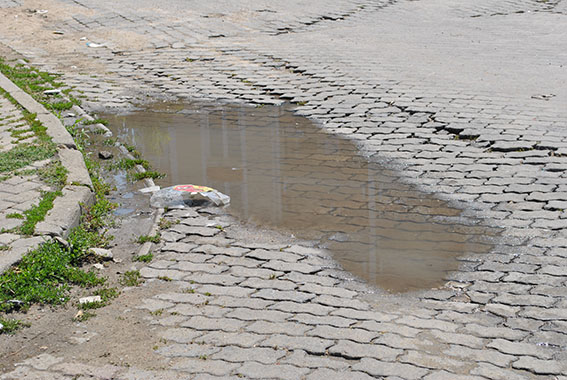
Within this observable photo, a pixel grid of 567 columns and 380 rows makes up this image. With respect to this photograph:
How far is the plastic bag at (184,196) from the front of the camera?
695 centimetres

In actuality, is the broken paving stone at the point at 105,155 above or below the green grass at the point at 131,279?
above

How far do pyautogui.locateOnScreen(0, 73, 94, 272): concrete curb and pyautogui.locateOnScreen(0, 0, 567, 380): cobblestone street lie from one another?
0.44m

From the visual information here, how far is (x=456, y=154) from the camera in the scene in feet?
26.7

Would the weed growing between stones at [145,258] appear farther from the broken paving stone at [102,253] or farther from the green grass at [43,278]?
the green grass at [43,278]

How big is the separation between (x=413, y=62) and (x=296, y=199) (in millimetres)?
6267

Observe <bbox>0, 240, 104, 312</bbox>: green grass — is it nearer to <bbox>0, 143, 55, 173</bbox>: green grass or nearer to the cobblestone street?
the cobblestone street

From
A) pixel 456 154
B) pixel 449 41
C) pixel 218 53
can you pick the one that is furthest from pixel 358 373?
pixel 449 41

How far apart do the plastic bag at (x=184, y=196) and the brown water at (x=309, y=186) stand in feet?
0.52

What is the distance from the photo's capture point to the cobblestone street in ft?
14.6

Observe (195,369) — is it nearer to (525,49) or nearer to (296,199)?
(296,199)

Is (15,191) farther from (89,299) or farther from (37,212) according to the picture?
(89,299)

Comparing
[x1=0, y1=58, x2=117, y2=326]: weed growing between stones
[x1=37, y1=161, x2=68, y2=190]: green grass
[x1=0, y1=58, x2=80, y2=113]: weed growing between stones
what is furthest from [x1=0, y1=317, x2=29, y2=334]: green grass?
[x1=0, y1=58, x2=80, y2=113]: weed growing between stones

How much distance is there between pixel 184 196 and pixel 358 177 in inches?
70.3

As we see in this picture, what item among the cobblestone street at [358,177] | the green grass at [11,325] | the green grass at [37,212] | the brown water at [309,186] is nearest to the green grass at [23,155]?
the cobblestone street at [358,177]
